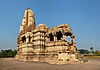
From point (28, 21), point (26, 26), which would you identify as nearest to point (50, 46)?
point (28, 21)

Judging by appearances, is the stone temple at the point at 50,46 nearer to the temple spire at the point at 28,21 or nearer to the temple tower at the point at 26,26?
the temple tower at the point at 26,26

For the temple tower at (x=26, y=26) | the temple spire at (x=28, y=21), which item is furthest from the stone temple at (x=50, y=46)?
the temple spire at (x=28, y=21)

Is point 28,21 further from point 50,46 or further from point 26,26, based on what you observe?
point 50,46

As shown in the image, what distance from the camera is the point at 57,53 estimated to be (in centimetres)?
2906

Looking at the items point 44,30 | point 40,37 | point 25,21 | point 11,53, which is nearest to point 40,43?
point 40,37

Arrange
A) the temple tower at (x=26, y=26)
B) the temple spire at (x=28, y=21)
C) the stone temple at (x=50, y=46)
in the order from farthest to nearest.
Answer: the temple spire at (x=28, y=21)
the temple tower at (x=26, y=26)
the stone temple at (x=50, y=46)

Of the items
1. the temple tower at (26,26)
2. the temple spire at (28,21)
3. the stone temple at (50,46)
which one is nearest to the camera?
the stone temple at (50,46)

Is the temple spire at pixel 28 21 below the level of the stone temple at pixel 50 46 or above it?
above

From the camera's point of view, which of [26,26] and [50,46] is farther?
[26,26]

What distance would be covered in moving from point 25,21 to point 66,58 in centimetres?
2303

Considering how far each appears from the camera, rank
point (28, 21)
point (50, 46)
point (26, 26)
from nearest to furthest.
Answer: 1. point (50, 46)
2. point (28, 21)
3. point (26, 26)

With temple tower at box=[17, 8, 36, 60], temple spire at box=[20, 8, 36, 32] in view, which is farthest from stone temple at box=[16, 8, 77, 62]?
temple spire at box=[20, 8, 36, 32]

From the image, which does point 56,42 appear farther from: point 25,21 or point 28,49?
point 25,21

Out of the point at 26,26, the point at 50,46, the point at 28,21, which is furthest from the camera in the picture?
the point at 26,26
